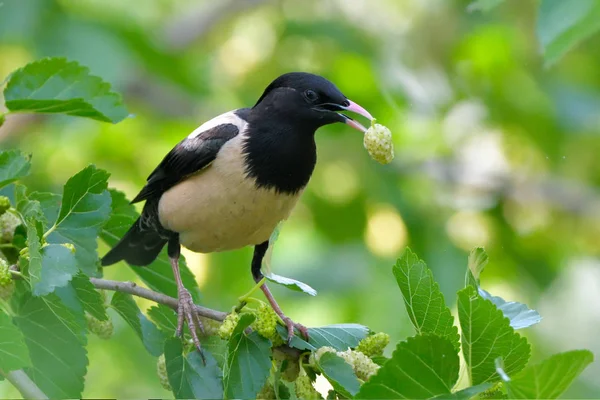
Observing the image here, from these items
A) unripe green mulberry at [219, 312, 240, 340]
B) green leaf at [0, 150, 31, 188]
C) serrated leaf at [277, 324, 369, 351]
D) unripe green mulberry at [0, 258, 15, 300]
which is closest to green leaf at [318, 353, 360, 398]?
serrated leaf at [277, 324, 369, 351]

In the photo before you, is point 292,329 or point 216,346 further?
point 216,346

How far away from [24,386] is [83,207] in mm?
554

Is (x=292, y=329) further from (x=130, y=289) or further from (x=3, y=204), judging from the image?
(x=3, y=204)

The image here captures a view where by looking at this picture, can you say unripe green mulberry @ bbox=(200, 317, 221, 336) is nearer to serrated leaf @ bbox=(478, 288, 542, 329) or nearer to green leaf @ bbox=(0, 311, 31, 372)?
green leaf @ bbox=(0, 311, 31, 372)

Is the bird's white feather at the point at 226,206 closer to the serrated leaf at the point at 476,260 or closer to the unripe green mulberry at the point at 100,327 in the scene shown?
the unripe green mulberry at the point at 100,327

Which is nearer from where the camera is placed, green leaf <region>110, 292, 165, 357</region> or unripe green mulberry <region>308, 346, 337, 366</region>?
unripe green mulberry <region>308, 346, 337, 366</region>

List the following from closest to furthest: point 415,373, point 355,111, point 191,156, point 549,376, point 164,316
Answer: point 549,376 < point 415,373 < point 164,316 < point 355,111 < point 191,156

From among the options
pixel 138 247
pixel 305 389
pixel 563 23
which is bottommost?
pixel 138 247

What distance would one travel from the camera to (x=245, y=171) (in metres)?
3.90

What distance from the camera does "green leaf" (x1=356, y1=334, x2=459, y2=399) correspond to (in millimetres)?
2258

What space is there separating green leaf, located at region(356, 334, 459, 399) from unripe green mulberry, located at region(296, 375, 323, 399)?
45cm

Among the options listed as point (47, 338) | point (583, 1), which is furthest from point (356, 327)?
point (583, 1)

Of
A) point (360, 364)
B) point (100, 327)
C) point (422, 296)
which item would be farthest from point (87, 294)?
point (422, 296)

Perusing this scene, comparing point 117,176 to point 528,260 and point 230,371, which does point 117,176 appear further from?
point 230,371
